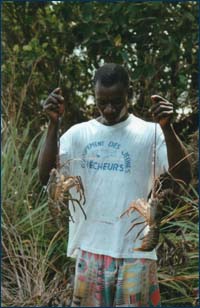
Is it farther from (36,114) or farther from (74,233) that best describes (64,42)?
(74,233)

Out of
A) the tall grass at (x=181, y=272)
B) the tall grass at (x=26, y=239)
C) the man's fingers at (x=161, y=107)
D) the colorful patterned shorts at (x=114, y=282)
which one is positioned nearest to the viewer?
the man's fingers at (x=161, y=107)

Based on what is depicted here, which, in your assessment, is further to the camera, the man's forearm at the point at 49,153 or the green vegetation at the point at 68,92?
the green vegetation at the point at 68,92

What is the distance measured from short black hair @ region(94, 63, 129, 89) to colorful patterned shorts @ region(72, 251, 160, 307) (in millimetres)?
827

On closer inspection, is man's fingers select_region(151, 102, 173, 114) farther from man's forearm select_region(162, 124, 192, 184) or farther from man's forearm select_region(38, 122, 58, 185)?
man's forearm select_region(38, 122, 58, 185)

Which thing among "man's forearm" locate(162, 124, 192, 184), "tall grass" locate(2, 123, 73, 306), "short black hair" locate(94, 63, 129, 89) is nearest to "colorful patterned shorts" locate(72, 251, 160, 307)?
"man's forearm" locate(162, 124, 192, 184)

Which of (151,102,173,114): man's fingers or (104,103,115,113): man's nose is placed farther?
(104,103,115,113): man's nose

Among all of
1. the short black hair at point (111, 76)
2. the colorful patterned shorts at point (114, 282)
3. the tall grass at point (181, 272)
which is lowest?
the tall grass at point (181, 272)

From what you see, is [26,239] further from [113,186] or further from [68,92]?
[113,186]

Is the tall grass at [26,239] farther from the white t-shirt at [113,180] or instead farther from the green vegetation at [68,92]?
the white t-shirt at [113,180]

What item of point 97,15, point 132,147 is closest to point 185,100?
point 97,15

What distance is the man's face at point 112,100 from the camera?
2.80m

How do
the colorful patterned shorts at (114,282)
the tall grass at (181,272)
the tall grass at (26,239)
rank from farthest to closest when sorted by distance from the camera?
1. the tall grass at (26,239)
2. the tall grass at (181,272)
3. the colorful patterned shorts at (114,282)

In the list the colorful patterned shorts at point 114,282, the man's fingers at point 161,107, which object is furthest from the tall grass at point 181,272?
the man's fingers at point 161,107

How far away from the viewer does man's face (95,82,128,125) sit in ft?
9.20
